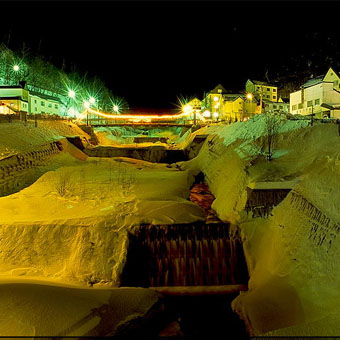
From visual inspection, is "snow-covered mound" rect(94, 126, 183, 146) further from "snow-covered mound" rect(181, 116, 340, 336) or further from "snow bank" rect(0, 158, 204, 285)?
"snow-covered mound" rect(181, 116, 340, 336)

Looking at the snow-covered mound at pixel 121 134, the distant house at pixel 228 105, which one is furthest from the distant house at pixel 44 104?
the distant house at pixel 228 105

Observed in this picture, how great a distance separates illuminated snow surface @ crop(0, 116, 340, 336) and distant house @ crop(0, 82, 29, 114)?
88.7 feet

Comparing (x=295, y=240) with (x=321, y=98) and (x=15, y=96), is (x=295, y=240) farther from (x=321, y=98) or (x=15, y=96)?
(x=15, y=96)

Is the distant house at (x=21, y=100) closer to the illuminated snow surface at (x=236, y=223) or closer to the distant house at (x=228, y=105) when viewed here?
the illuminated snow surface at (x=236, y=223)

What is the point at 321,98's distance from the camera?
120 feet

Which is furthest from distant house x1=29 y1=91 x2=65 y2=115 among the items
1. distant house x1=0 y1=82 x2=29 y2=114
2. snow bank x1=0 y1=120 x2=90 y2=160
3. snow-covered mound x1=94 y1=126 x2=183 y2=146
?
snow bank x1=0 y1=120 x2=90 y2=160

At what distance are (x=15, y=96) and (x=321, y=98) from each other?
42.6m

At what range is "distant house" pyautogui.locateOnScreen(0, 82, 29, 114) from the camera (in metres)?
44.8

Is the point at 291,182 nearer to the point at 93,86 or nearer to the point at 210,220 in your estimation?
the point at 210,220

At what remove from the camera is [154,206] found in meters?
14.6

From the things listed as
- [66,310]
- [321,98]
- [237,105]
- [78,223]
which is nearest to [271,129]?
[78,223]

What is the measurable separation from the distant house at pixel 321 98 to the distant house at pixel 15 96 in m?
39.9

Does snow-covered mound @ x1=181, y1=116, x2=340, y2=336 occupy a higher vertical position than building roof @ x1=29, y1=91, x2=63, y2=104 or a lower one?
lower

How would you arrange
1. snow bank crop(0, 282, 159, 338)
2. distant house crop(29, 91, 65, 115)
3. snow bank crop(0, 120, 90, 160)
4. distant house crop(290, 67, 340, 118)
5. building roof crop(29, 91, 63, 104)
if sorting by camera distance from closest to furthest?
snow bank crop(0, 282, 159, 338) < snow bank crop(0, 120, 90, 160) < distant house crop(290, 67, 340, 118) < distant house crop(29, 91, 65, 115) < building roof crop(29, 91, 63, 104)
